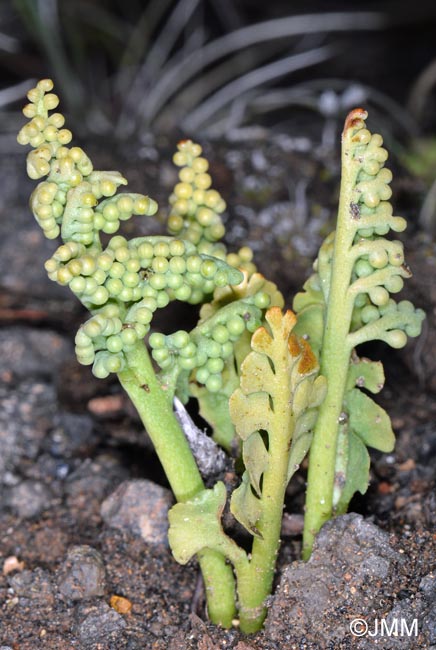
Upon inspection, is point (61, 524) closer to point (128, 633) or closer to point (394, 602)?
point (128, 633)

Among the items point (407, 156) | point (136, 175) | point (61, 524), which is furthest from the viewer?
point (407, 156)

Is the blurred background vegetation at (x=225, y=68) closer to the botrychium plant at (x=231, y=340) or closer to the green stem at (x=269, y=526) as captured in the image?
the botrychium plant at (x=231, y=340)

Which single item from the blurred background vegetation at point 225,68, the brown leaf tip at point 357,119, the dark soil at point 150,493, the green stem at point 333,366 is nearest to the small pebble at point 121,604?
the dark soil at point 150,493

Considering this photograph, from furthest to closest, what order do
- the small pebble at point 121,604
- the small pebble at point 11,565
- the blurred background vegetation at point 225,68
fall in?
the blurred background vegetation at point 225,68, the small pebble at point 11,565, the small pebble at point 121,604

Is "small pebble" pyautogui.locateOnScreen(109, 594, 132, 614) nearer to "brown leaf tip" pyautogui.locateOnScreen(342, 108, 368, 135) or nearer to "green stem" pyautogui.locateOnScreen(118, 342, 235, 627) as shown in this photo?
"green stem" pyautogui.locateOnScreen(118, 342, 235, 627)

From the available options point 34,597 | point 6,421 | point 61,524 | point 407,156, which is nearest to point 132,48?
point 407,156

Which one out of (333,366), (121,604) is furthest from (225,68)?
(121,604)
